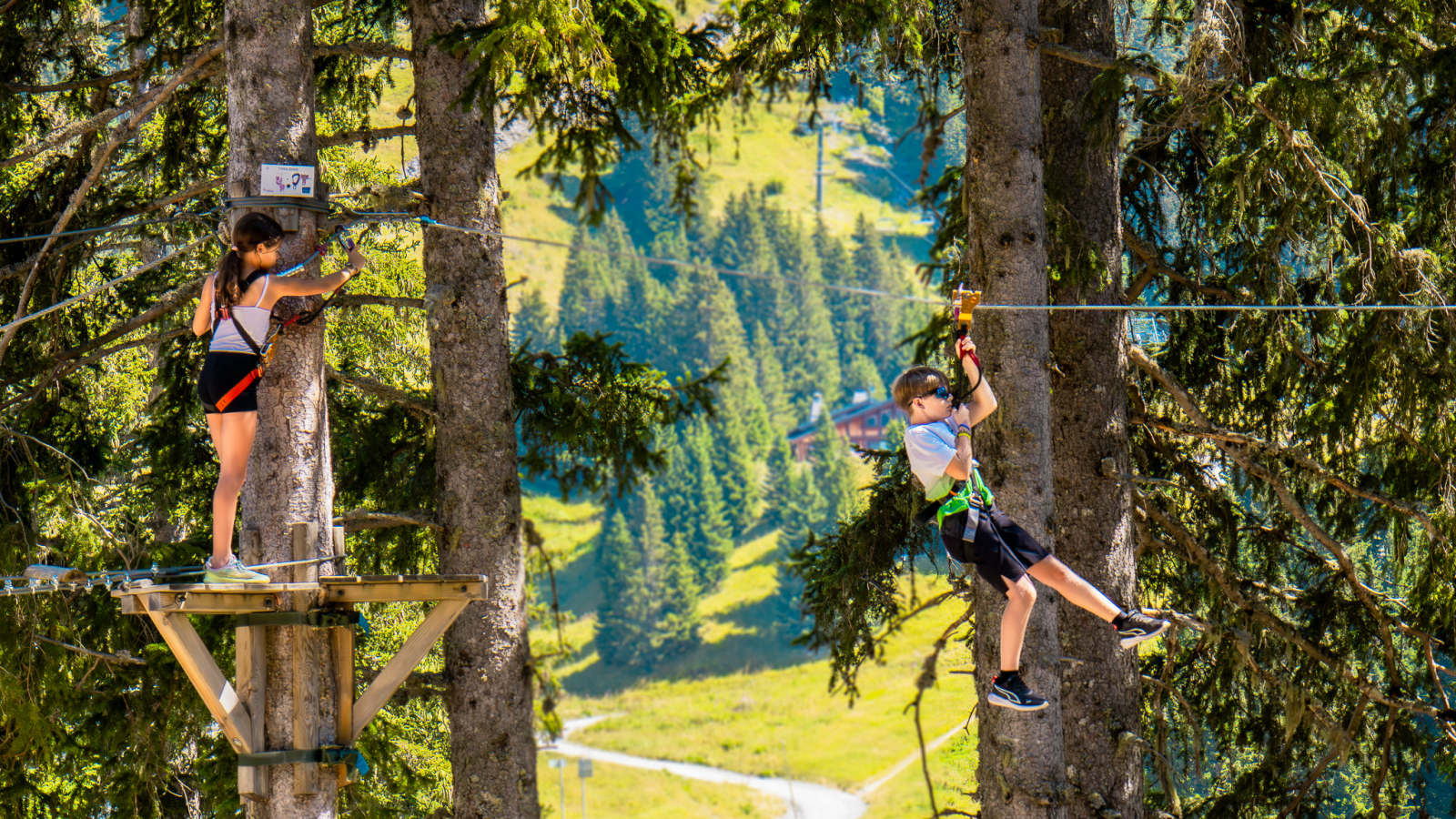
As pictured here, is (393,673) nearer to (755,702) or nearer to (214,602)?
(214,602)

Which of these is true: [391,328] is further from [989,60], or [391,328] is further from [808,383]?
[808,383]

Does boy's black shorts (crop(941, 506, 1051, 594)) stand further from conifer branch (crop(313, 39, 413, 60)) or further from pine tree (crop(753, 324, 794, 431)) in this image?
pine tree (crop(753, 324, 794, 431))

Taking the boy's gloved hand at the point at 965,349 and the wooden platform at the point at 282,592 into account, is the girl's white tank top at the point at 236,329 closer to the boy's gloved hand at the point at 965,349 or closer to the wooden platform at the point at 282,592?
the wooden platform at the point at 282,592

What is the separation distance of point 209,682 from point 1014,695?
12.1 feet

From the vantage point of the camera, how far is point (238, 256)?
5539mm

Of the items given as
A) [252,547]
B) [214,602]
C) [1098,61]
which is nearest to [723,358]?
[1098,61]

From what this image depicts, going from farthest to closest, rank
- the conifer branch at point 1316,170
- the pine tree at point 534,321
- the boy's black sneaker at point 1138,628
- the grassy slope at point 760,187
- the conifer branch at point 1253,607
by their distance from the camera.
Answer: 1. the grassy slope at point 760,187
2. the pine tree at point 534,321
3. the conifer branch at point 1253,607
4. the conifer branch at point 1316,170
5. the boy's black sneaker at point 1138,628

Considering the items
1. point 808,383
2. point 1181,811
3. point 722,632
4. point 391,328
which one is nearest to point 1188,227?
point 1181,811

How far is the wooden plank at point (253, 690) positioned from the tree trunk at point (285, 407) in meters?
0.05

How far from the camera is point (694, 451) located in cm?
9844

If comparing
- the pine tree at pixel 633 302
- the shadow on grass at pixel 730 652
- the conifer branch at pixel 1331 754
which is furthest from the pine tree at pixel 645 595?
the conifer branch at pixel 1331 754

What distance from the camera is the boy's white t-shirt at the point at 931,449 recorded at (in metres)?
5.39

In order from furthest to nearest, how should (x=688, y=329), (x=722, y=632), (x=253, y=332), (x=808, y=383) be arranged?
(x=808, y=383), (x=688, y=329), (x=722, y=632), (x=253, y=332)

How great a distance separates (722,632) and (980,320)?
88.0 meters
